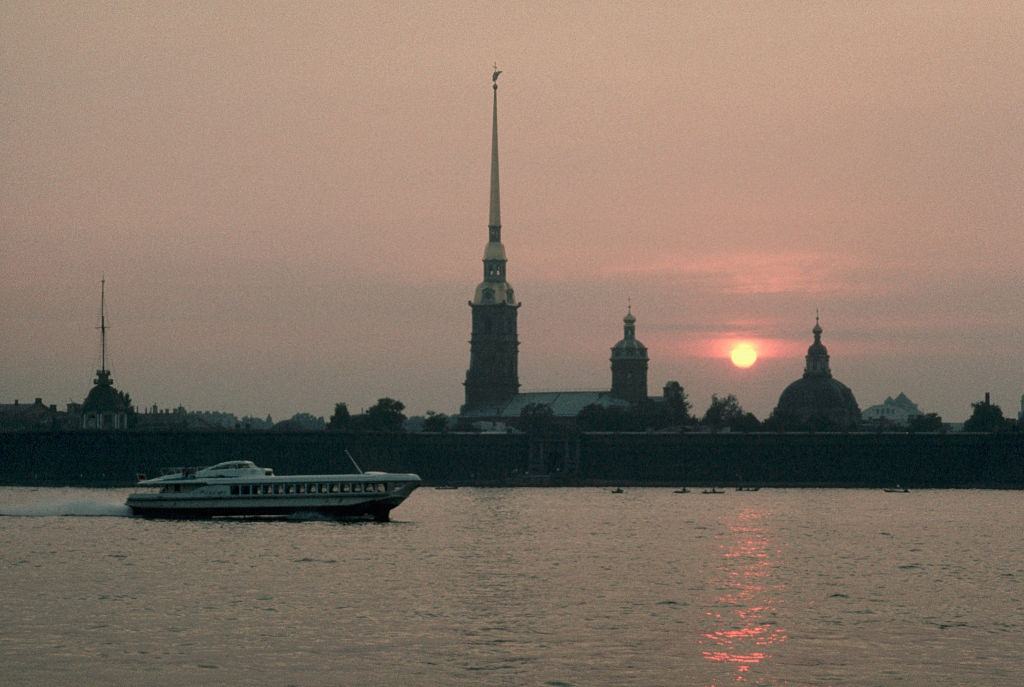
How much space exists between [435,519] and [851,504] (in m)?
52.7

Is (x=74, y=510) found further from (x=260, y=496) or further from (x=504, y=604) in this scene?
(x=504, y=604)

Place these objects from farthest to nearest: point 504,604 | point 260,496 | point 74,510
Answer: point 74,510 < point 260,496 < point 504,604

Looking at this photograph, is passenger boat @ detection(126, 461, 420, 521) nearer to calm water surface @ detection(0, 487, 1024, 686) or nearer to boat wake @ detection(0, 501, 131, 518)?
calm water surface @ detection(0, 487, 1024, 686)

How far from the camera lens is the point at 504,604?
67125 millimetres

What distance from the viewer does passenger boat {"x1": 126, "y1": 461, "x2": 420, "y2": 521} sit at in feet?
372

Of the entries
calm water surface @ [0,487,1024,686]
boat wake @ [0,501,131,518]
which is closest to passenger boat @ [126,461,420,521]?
calm water surface @ [0,487,1024,686]

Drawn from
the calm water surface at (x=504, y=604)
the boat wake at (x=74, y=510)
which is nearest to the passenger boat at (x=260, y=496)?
the calm water surface at (x=504, y=604)

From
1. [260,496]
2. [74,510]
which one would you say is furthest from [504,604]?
[74,510]

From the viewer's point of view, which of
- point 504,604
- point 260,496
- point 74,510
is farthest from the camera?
point 74,510

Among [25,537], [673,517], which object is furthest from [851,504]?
[25,537]

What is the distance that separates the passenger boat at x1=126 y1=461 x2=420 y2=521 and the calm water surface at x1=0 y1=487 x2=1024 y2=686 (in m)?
1.19

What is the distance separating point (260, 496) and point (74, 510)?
23.1 metres

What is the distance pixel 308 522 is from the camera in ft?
381

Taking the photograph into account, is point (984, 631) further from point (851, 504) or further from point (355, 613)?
point (851, 504)
